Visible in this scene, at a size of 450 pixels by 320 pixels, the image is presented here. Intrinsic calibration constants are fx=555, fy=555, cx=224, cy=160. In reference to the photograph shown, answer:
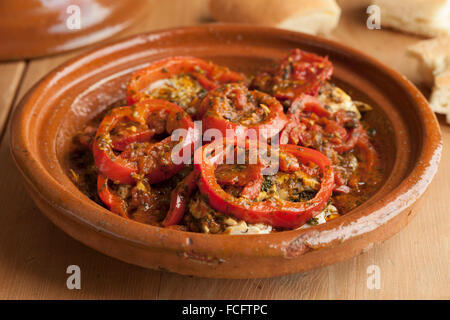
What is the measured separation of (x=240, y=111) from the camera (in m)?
2.63

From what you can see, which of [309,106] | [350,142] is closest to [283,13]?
[309,106]

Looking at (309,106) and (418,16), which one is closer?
(309,106)

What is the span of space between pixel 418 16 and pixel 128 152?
2634 mm

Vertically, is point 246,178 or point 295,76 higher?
point 295,76

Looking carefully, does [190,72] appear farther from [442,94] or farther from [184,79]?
[442,94]

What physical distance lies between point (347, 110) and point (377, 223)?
0.91m

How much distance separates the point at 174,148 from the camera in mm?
2461

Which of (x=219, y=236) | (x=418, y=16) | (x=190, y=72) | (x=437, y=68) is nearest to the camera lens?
(x=219, y=236)

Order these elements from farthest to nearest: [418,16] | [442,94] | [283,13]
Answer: [418,16] < [283,13] < [442,94]

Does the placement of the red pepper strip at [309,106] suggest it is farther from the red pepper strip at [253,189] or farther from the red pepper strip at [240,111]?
the red pepper strip at [253,189]

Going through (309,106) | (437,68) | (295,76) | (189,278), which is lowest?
(189,278)

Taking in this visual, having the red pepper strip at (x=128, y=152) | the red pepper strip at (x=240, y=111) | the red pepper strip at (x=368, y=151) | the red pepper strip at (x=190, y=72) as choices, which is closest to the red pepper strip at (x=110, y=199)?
the red pepper strip at (x=128, y=152)

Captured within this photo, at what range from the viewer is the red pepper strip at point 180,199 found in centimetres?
228

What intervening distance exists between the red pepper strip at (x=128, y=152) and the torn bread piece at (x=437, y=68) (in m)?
1.61
